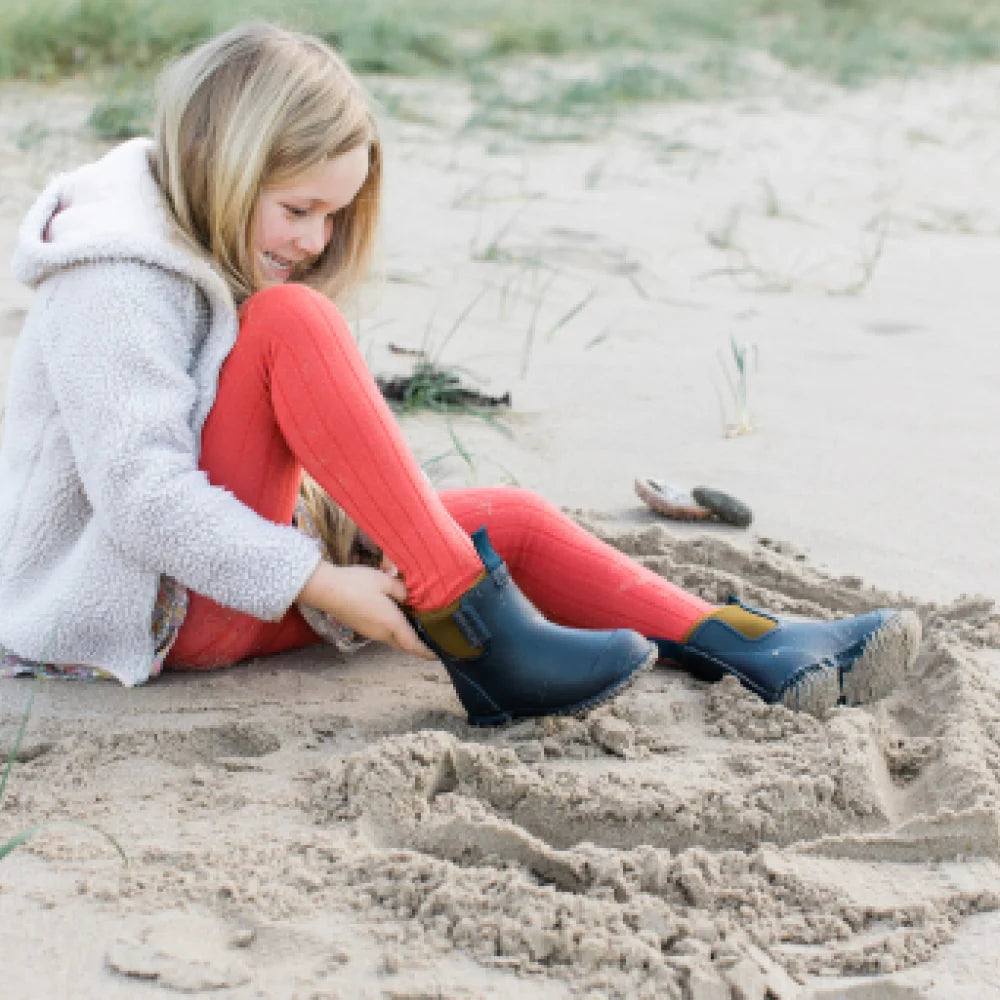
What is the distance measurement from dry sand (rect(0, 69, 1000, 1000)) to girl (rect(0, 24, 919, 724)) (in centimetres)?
9

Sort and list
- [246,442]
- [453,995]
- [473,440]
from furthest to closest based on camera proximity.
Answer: [473,440] < [246,442] < [453,995]

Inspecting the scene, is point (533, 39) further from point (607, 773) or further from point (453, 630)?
point (607, 773)

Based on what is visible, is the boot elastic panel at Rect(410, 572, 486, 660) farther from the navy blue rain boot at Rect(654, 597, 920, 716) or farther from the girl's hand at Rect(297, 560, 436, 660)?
the navy blue rain boot at Rect(654, 597, 920, 716)

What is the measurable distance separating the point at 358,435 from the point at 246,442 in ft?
0.60

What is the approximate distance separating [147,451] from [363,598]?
0.36 meters

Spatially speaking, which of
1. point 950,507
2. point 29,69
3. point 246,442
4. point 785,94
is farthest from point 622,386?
point 785,94

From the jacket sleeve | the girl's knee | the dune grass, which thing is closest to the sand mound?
the jacket sleeve

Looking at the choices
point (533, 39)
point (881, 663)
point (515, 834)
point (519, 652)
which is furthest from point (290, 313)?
point (533, 39)

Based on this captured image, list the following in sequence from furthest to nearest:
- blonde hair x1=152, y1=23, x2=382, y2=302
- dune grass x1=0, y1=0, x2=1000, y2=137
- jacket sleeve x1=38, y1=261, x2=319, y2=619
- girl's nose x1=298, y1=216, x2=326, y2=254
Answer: dune grass x1=0, y1=0, x2=1000, y2=137
girl's nose x1=298, y1=216, x2=326, y2=254
blonde hair x1=152, y1=23, x2=382, y2=302
jacket sleeve x1=38, y1=261, x2=319, y2=619

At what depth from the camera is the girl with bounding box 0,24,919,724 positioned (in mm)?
2029

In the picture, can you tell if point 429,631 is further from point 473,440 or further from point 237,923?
point 473,440

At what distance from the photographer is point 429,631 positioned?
208cm

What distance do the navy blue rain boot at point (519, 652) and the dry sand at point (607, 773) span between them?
0.06 metres

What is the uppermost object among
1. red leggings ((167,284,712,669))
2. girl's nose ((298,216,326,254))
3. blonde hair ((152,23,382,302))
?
blonde hair ((152,23,382,302))
